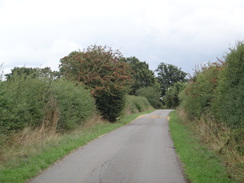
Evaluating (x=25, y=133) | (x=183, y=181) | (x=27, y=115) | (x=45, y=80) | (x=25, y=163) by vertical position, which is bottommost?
(x=183, y=181)

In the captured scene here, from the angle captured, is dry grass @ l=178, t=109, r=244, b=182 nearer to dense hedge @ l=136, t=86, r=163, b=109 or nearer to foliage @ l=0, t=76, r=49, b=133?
foliage @ l=0, t=76, r=49, b=133

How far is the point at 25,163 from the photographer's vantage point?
827 centimetres

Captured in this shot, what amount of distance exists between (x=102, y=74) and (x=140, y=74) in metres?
54.4

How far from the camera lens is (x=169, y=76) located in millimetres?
101938

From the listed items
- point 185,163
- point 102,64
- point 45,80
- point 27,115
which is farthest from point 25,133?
point 102,64

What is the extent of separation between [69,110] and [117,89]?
9287 millimetres

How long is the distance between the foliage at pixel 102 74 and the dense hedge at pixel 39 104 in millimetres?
4960

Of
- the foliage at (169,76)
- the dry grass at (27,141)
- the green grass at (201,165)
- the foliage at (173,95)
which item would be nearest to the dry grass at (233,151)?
the green grass at (201,165)

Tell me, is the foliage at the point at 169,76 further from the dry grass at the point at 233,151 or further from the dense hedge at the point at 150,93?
the dry grass at the point at 233,151

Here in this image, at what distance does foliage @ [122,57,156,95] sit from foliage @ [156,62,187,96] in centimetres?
1990

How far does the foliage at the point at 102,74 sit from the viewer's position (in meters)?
23.9

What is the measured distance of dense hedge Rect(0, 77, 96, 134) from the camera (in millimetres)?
9742

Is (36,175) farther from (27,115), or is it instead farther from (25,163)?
(27,115)

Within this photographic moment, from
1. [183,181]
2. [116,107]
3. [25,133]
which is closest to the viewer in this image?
[183,181]
